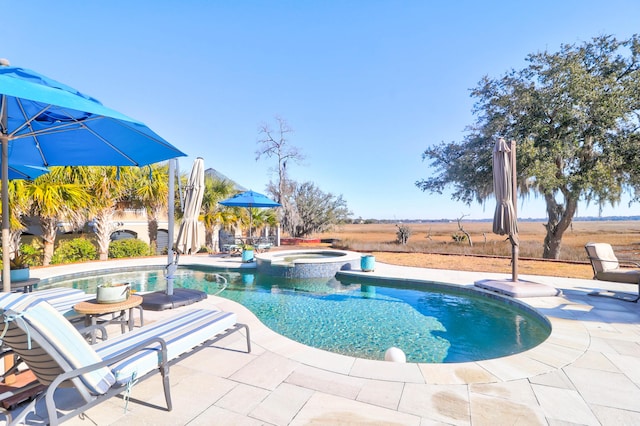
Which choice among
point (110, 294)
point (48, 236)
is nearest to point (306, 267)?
point (110, 294)

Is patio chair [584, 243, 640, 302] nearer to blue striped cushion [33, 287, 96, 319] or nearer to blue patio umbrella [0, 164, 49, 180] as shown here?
blue striped cushion [33, 287, 96, 319]

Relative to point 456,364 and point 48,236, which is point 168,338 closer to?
point 456,364

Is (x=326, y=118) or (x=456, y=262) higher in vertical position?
(x=326, y=118)

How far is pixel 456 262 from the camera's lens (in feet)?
37.1

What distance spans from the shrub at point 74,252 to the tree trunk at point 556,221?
1984 cm

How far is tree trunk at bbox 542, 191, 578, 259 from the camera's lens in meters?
13.0

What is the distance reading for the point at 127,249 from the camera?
1265cm

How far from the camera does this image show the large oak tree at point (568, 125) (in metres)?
11.0

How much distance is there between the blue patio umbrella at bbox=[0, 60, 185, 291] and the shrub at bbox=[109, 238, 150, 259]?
9.26 metres

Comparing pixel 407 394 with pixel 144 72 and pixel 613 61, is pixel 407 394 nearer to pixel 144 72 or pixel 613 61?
pixel 144 72

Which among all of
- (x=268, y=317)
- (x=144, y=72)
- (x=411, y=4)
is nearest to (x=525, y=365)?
(x=268, y=317)

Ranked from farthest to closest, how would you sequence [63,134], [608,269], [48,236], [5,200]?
[48,236] < [608,269] < [63,134] < [5,200]

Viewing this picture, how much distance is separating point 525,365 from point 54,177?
13556mm

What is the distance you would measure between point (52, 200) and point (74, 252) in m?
3.43
